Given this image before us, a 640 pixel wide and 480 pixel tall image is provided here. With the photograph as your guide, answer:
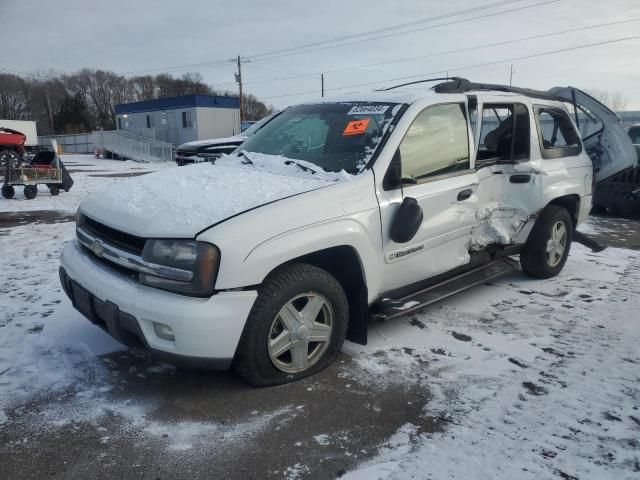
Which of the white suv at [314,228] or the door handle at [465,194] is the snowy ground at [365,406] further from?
the door handle at [465,194]

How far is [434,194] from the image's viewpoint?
137 inches

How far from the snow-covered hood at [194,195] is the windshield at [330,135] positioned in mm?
179

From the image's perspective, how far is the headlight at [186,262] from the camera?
248 cm

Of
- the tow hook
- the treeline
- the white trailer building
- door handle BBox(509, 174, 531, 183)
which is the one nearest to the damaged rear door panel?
door handle BBox(509, 174, 531, 183)

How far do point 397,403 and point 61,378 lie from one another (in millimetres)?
2078

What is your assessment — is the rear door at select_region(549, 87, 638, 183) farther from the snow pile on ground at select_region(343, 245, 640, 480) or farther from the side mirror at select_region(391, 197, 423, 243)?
the side mirror at select_region(391, 197, 423, 243)

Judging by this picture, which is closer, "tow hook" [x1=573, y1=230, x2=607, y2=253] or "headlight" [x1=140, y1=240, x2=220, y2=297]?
"headlight" [x1=140, y1=240, x2=220, y2=297]

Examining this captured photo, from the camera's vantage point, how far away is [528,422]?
2617 mm

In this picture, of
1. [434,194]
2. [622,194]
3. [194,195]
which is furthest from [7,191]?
[622,194]

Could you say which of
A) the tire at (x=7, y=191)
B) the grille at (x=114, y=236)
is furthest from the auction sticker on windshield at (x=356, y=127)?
the tire at (x=7, y=191)

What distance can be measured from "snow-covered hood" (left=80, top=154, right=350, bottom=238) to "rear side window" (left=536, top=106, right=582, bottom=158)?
2702 mm

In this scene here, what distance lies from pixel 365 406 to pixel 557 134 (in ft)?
13.2

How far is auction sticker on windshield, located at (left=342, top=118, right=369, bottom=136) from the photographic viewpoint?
3468 mm

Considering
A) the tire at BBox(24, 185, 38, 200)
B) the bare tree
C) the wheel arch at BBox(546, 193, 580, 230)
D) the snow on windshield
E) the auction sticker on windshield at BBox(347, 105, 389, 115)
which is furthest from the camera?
the bare tree
